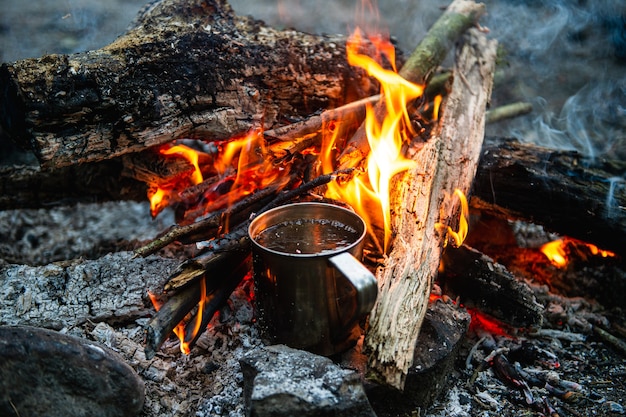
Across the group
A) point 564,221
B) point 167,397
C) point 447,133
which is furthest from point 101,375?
point 564,221

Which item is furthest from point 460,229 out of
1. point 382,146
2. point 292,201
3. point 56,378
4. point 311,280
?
point 56,378

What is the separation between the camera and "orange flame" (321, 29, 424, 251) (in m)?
2.73

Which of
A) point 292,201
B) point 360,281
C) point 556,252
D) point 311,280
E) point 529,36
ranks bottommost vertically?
point 556,252

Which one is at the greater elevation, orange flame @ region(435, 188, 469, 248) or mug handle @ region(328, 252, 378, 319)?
mug handle @ region(328, 252, 378, 319)

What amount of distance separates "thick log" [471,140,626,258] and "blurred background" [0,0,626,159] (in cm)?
177

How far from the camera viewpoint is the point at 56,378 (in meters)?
1.80

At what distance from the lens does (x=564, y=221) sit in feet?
9.83

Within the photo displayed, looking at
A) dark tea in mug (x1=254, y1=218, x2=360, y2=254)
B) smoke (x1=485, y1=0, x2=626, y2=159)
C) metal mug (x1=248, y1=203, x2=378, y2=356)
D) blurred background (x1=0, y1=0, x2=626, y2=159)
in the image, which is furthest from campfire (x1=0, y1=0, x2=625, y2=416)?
smoke (x1=485, y1=0, x2=626, y2=159)

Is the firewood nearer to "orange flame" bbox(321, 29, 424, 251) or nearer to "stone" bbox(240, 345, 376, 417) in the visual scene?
"orange flame" bbox(321, 29, 424, 251)

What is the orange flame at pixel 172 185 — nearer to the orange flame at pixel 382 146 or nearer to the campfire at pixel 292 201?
the campfire at pixel 292 201

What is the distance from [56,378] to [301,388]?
1.00 meters

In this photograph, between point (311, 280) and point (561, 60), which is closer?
point (311, 280)

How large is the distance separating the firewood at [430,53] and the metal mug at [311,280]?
0.76m

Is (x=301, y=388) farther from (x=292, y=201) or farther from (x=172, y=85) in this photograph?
(x=172, y=85)
